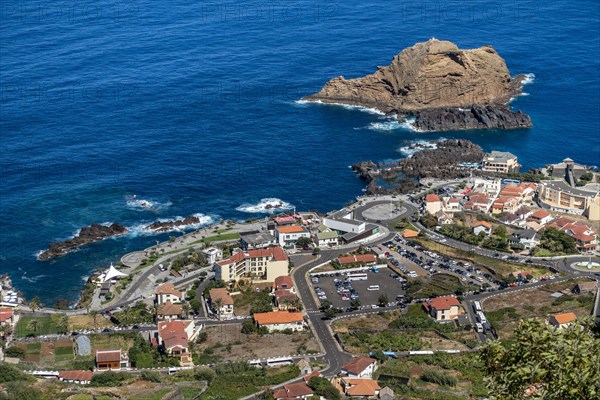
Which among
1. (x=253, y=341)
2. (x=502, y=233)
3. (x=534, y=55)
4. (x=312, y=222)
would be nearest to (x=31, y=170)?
(x=312, y=222)

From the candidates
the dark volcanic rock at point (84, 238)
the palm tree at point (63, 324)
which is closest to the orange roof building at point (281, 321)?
the palm tree at point (63, 324)

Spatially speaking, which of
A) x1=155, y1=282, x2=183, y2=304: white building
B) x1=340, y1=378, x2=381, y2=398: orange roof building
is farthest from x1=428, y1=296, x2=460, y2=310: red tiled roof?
x1=155, y1=282, x2=183, y2=304: white building

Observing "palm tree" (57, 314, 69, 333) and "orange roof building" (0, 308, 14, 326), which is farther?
"orange roof building" (0, 308, 14, 326)

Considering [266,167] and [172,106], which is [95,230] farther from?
[172,106]

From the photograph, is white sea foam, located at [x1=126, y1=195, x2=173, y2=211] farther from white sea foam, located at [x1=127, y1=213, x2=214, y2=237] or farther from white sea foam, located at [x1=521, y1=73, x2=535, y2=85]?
white sea foam, located at [x1=521, y1=73, x2=535, y2=85]

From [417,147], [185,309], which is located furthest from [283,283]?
[417,147]

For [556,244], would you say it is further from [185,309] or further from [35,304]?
[35,304]

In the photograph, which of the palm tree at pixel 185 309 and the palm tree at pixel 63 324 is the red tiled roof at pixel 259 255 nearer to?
the palm tree at pixel 185 309
